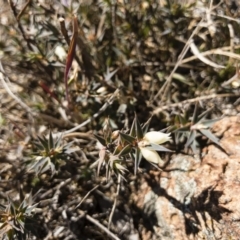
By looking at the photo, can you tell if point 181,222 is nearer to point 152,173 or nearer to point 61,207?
point 152,173

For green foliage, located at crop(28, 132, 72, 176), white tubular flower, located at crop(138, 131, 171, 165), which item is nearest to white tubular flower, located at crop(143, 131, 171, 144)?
white tubular flower, located at crop(138, 131, 171, 165)

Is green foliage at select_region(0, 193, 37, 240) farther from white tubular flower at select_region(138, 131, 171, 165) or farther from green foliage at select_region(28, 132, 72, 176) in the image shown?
A: white tubular flower at select_region(138, 131, 171, 165)

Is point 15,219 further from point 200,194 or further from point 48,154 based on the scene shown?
point 200,194

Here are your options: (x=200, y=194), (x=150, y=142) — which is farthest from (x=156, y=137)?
(x=200, y=194)

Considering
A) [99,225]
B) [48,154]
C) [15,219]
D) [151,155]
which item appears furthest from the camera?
[99,225]

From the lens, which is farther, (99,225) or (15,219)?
(99,225)

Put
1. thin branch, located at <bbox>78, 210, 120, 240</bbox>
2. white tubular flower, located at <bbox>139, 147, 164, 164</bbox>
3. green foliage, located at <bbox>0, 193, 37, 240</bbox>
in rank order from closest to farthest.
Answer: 1. white tubular flower, located at <bbox>139, 147, 164, 164</bbox>
2. green foliage, located at <bbox>0, 193, 37, 240</bbox>
3. thin branch, located at <bbox>78, 210, 120, 240</bbox>

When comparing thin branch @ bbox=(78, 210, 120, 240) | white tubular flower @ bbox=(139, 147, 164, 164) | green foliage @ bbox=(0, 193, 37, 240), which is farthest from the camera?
thin branch @ bbox=(78, 210, 120, 240)

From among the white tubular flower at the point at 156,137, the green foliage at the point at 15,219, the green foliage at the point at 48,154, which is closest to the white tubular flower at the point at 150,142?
the white tubular flower at the point at 156,137

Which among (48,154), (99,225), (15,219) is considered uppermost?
(48,154)
